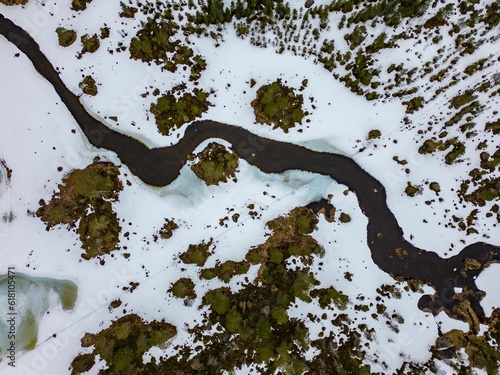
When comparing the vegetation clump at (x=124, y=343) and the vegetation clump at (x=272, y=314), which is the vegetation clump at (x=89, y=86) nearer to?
the vegetation clump at (x=272, y=314)

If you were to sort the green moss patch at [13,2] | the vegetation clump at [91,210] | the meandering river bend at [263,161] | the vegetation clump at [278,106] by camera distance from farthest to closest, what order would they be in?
1. the meandering river bend at [263,161]
2. the green moss patch at [13,2]
3. the vegetation clump at [91,210]
4. the vegetation clump at [278,106]

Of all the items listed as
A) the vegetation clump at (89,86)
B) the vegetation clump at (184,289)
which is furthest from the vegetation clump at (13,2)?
the vegetation clump at (184,289)

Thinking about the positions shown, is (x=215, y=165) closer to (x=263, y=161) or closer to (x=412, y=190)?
(x=263, y=161)

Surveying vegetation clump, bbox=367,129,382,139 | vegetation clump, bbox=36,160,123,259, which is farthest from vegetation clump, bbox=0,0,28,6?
vegetation clump, bbox=367,129,382,139

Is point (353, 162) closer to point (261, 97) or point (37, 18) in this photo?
point (261, 97)

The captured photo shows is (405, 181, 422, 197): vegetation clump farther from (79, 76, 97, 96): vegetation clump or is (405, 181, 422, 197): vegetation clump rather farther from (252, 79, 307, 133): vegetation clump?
(79, 76, 97, 96): vegetation clump

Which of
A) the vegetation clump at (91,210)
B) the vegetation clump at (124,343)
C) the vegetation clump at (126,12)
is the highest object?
the vegetation clump at (126,12)
